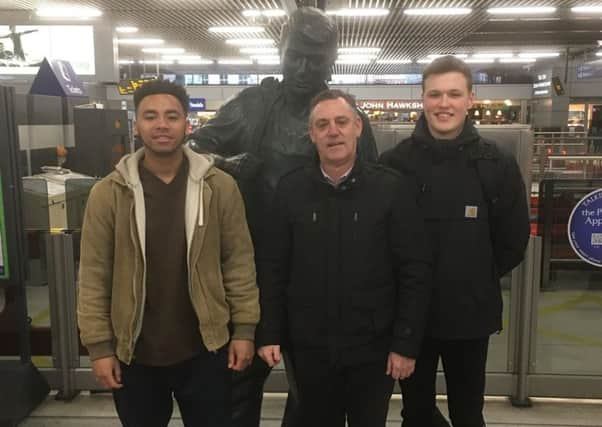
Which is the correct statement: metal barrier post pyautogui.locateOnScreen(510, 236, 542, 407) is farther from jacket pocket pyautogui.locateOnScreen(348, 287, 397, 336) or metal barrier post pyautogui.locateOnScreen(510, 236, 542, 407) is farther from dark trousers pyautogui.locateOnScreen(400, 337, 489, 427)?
jacket pocket pyautogui.locateOnScreen(348, 287, 397, 336)

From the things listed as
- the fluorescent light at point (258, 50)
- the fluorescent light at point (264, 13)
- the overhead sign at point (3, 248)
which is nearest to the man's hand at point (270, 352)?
the overhead sign at point (3, 248)

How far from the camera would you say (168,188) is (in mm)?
1777

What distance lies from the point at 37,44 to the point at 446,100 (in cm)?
1114

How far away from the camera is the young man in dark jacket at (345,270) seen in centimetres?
173

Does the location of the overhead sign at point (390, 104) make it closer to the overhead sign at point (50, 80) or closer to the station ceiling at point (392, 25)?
the station ceiling at point (392, 25)

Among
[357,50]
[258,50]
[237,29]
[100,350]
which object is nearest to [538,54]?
[357,50]

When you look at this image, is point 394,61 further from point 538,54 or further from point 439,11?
point 439,11

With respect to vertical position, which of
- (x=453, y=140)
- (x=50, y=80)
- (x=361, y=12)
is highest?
(x=361, y=12)

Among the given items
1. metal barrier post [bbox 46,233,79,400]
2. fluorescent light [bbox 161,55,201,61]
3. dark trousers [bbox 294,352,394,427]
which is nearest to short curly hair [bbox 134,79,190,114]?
dark trousers [bbox 294,352,394,427]

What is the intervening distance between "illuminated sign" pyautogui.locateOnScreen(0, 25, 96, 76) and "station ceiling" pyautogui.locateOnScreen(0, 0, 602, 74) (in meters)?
0.45

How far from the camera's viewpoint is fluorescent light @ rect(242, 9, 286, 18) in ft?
37.4

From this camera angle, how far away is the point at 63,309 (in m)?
3.45

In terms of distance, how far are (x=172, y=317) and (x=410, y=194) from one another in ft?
2.58

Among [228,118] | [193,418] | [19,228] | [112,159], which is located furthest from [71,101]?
[193,418]
